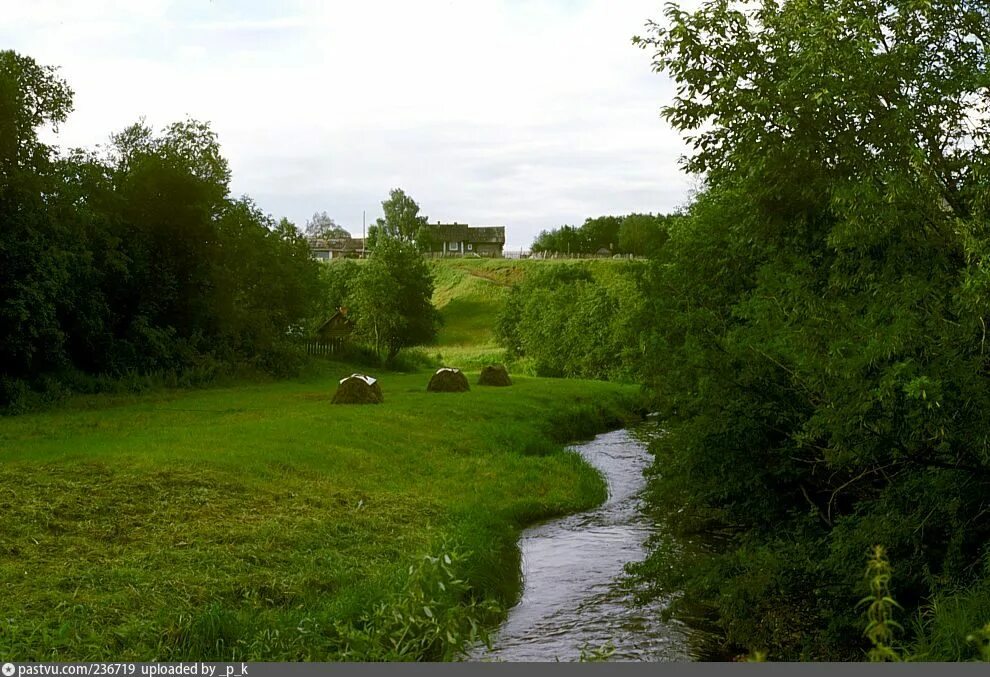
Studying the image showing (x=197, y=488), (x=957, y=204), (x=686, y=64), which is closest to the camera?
(x=957, y=204)

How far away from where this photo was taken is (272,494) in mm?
17703

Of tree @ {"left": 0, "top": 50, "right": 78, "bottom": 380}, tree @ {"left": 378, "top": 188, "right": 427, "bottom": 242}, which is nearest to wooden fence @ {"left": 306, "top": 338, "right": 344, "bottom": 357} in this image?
tree @ {"left": 0, "top": 50, "right": 78, "bottom": 380}

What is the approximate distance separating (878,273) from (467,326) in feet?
322

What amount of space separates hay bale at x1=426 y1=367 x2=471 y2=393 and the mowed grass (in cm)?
687

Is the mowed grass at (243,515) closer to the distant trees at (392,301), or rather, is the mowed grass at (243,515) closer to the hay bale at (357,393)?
the hay bale at (357,393)

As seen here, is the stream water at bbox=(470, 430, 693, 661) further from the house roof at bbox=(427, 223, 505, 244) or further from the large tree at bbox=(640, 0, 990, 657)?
the house roof at bbox=(427, 223, 505, 244)

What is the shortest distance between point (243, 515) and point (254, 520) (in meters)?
0.39

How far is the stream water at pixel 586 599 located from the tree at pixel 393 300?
40001 millimetres

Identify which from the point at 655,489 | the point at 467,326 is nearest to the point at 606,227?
the point at 467,326

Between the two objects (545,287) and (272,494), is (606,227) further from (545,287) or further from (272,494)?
(272,494)

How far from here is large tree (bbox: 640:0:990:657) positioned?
398 inches

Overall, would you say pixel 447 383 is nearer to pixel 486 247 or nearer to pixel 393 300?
pixel 393 300

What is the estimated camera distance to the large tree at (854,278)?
398 inches

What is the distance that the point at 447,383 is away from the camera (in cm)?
3784
